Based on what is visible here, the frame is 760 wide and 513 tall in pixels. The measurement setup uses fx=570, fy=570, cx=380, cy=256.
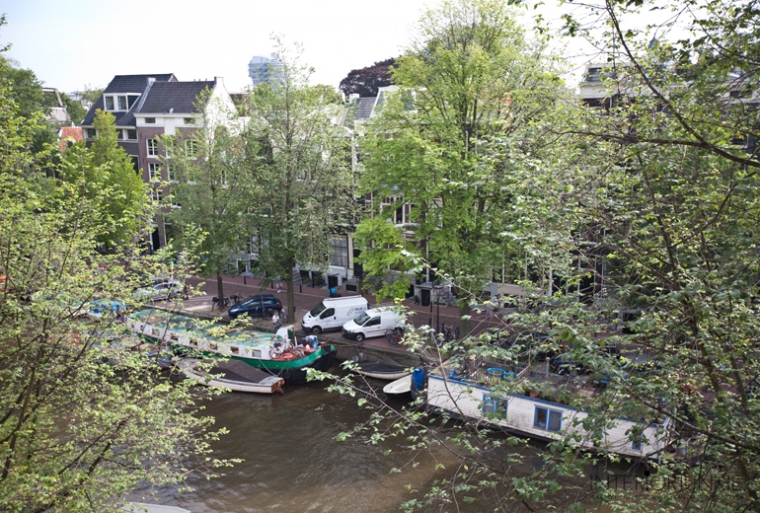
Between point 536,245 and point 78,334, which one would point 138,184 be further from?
point 536,245

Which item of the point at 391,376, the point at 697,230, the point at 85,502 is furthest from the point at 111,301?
the point at 391,376

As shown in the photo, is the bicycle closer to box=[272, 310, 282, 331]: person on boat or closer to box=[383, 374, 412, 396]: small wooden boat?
box=[383, 374, 412, 396]: small wooden boat

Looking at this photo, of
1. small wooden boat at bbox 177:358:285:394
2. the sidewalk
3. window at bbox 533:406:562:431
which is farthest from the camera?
the sidewalk

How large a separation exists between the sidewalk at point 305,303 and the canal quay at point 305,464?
3.70 metres

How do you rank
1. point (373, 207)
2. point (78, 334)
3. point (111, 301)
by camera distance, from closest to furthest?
1. point (78, 334)
2. point (111, 301)
3. point (373, 207)

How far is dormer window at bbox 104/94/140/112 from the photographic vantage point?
155 ft

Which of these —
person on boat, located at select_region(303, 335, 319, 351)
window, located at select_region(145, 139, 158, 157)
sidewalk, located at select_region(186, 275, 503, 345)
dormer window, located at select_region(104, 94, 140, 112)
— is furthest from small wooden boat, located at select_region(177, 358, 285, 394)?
dormer window, located at select_region(104, 94, 140, 112)

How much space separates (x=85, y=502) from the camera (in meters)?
8.05

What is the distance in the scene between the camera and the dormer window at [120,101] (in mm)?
47250

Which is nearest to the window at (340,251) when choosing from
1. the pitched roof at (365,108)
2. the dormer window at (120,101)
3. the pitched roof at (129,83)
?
the pitched roof at (365,108)

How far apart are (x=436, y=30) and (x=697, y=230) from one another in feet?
56.3

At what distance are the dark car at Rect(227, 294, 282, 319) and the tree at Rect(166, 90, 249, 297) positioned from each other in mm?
2090

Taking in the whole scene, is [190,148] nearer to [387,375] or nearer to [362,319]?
[362,319]

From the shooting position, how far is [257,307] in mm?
28328
